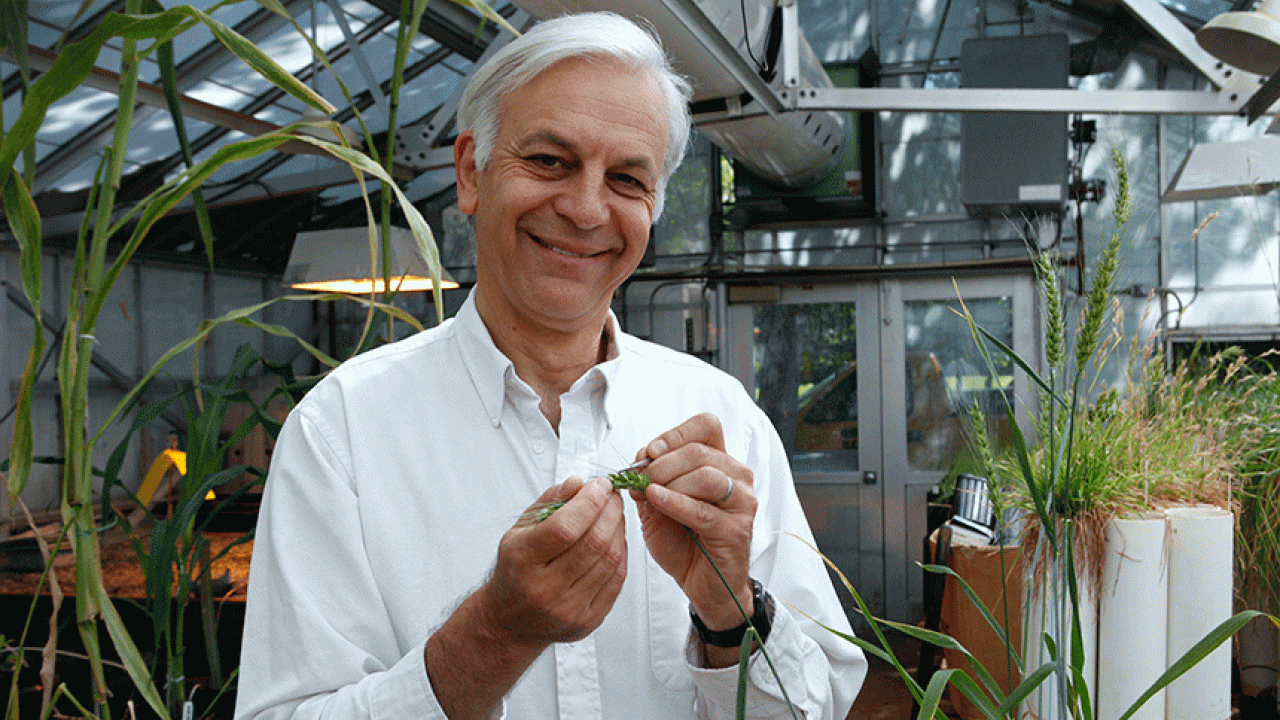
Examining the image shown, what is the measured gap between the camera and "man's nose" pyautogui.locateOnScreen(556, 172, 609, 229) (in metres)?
0.95

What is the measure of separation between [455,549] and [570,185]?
44cm

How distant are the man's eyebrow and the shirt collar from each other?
0.64 feet

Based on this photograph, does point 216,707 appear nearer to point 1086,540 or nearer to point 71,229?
point 1086,540

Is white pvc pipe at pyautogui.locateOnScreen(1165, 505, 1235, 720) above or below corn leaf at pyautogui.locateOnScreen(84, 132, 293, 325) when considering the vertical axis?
below

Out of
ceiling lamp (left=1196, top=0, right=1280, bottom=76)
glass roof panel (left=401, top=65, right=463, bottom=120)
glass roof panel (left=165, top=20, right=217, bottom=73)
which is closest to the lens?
ceiling lamp (left=1196, top=0, right=1280, bottom=76)

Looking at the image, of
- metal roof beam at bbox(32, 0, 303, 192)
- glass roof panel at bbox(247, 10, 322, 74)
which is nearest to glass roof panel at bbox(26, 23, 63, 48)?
metal roof beam at bbox(32, 0, 303, 192)

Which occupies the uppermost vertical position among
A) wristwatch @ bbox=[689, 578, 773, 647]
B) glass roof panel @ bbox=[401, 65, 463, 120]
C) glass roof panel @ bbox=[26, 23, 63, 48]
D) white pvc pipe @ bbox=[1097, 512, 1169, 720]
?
glass roof panel @ bbox=[401, 65, 463, 120]

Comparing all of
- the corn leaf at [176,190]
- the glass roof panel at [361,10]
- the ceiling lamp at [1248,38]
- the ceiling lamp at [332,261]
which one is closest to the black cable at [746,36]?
the ceiling lamp at [1248,38]

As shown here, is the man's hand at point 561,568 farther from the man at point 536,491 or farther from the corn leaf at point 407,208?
the corn leaf at point 407,208

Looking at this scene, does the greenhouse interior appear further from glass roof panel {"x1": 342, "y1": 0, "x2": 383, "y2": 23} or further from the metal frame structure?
glass roof panel {"x1": 342, "y1": 0, "x2": 383, "y2": 23}

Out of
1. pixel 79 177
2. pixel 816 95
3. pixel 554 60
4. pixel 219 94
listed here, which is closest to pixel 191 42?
pixel 219 94

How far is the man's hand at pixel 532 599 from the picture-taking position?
70cm

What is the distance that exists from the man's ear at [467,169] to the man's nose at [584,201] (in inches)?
6.2

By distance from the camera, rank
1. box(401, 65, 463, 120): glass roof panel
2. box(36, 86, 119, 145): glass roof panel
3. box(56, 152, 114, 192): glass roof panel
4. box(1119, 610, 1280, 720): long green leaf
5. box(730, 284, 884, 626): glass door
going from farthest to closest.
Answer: box(401, 65, 463, 120): glass roof panel → box(56, 152, 114, 192): glass roof panel → box(730, 284, 884, 626): glass door → box(36, 86, 119, 145): glass roof panel → box(1119, 610, 1280, 720): long green leaf
